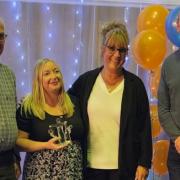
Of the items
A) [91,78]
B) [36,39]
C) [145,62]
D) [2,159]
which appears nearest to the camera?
[2,159]

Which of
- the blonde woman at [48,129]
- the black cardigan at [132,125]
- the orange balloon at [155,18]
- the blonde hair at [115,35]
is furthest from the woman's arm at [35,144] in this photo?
the orange balloon at [155,18]

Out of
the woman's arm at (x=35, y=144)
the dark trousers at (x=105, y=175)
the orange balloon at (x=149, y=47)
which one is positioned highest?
the orange balloon at (x=149, y=47)

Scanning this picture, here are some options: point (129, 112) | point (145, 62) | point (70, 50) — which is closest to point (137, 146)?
point (129, 112)

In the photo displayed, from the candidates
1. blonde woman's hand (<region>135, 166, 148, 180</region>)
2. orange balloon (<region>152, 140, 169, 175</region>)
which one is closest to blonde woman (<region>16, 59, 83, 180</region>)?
blonde woman's hand (<region>135, 166, 148, 180</region>)

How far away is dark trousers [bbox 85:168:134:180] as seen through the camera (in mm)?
2119

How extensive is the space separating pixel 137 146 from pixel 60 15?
1.56 meters

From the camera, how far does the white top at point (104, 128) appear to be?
2.12 metres

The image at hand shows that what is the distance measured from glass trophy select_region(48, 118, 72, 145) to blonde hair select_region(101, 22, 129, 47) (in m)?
0.53

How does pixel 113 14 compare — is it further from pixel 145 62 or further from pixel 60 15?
pixel 145 62

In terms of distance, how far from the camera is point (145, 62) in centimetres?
271

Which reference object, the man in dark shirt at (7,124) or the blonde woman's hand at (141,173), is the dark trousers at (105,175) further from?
the man in dark shirt at (7,124)

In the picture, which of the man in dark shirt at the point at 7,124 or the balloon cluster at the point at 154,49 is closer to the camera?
the man in dark shirt at the point at 7,124

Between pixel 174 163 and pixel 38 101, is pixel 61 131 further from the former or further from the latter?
pixel 174 163

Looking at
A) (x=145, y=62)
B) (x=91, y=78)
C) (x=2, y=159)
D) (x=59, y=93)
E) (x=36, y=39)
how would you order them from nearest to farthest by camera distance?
1. (x=2, y=159)
2. (x=59, y=93)
3. (x=91, y=78)
4. (x=145, y=62)
5. (x=36, y=39)
